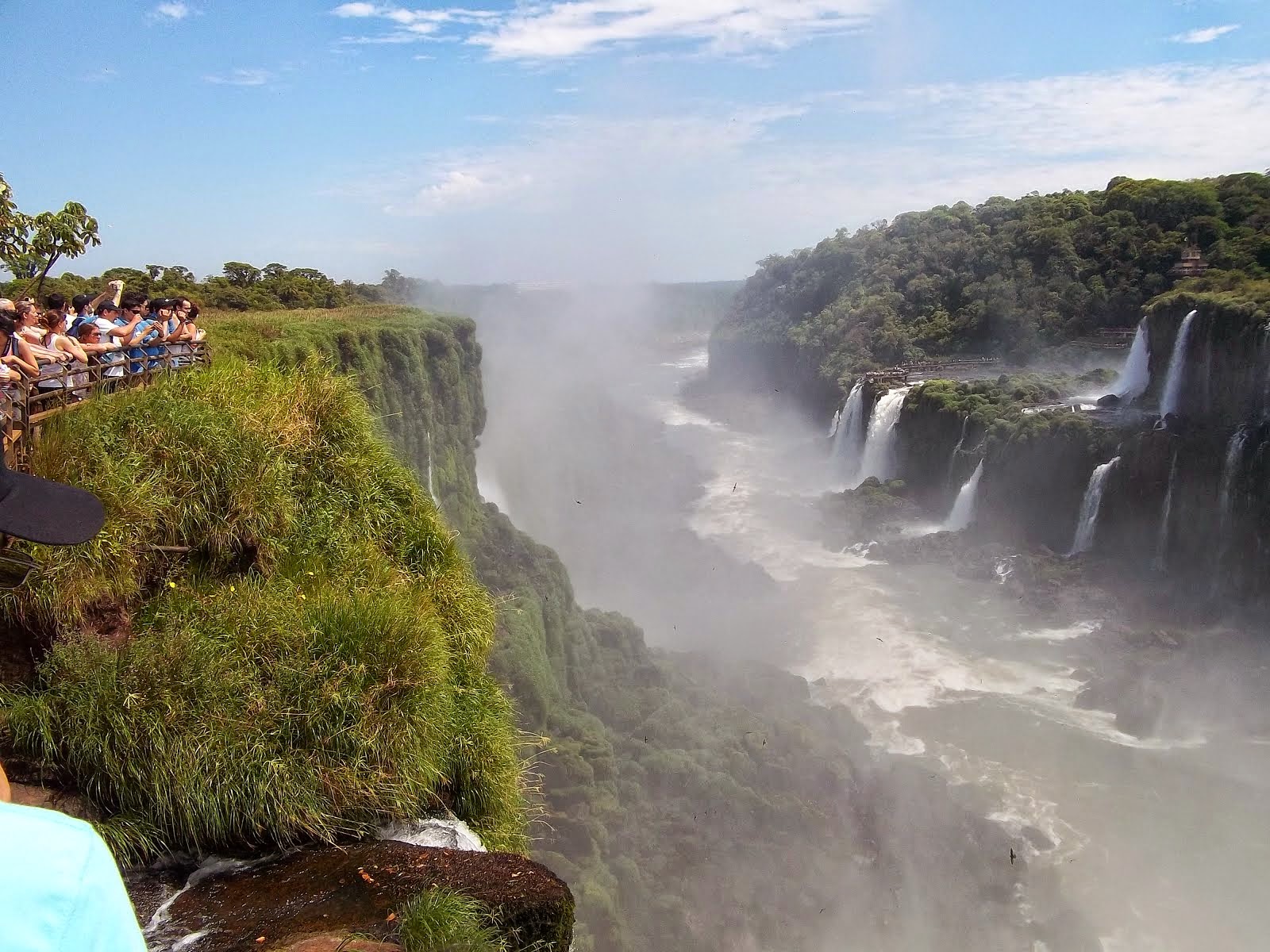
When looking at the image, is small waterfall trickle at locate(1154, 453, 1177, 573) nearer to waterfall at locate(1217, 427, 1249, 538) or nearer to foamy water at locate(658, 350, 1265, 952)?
waterfall at locate(1217, 427, 1249, 538)

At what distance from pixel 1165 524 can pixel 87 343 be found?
28.5 m

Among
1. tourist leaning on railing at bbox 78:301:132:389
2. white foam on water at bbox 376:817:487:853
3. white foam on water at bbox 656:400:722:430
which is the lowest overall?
white foam on water at bbox 656:400:722:430

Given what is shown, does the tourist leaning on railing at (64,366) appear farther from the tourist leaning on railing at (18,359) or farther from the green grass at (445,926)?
the green grass at (445,926)

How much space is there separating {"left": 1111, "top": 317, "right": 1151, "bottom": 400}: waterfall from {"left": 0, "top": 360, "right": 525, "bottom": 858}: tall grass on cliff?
31.9 metres

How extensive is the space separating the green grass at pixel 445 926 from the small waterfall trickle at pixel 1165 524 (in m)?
28.2

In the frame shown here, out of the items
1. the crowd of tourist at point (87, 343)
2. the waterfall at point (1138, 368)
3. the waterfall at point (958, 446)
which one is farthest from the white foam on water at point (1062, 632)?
the crowd of tourist at point (87, 343)

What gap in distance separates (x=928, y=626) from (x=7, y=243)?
80.5 feet

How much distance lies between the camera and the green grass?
14.3 ft

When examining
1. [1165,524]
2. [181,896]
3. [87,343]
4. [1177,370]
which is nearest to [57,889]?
[181,896]

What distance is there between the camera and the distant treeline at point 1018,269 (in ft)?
152

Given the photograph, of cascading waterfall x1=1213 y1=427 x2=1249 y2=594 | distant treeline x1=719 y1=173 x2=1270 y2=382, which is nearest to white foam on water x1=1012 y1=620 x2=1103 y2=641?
cascading waterfall x1=1213 y1=427 x2=1249 y2=594

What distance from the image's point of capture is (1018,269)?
53781 millimetres

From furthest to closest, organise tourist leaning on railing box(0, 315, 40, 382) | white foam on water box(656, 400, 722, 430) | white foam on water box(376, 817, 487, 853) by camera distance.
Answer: white foam on water box(656, 400, 722, 430) → tourist leaning on railing box(0, 315, 40, 382) → white foam on water box(376, 817, 487, 853)

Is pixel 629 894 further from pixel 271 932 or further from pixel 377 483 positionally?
pixel 271 932
